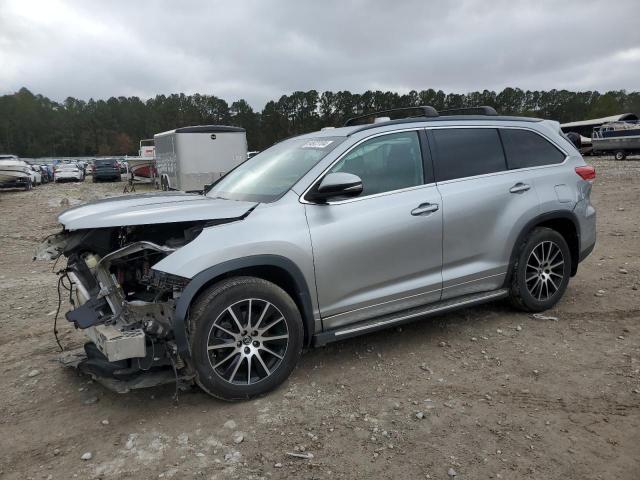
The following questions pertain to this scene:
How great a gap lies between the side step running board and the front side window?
950mm

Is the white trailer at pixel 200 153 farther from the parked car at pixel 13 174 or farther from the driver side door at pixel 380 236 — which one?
the driver side door at pixel 380 236

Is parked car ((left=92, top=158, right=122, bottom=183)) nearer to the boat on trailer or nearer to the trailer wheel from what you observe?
the boat on trailer

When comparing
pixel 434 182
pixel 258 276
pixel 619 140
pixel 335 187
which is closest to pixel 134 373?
pixel 258 276

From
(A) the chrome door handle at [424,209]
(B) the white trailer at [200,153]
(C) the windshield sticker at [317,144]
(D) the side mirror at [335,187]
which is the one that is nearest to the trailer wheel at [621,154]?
(B) the white trailer at [200,153]

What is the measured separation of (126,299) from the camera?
3410 millimetres

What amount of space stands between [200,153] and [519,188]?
15.4m

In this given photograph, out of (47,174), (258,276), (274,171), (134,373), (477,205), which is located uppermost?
(47,174)

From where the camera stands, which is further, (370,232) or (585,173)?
(585,173)

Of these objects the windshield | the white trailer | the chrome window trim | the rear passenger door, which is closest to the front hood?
the windshield

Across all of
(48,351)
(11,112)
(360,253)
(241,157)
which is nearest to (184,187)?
(241,157)

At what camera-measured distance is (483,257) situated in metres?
4.19

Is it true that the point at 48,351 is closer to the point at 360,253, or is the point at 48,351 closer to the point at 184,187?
the point at 360,253

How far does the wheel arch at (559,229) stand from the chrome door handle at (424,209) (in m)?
0.98

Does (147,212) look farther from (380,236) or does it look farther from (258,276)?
(380,236)
